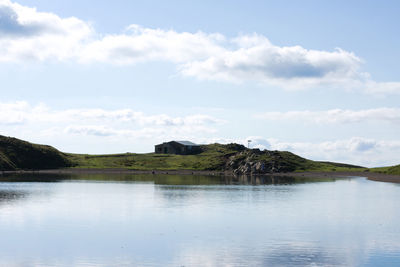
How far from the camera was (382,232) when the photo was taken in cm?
5266

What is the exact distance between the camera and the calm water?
37812mm

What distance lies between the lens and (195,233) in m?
50.5

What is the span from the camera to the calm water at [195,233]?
124ft

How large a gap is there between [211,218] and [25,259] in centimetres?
3079

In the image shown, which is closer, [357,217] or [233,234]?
[233,234]

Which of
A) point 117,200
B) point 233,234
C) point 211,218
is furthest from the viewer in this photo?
point 117,200

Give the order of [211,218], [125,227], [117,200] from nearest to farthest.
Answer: [125,227] → [211,218] → [117,200]

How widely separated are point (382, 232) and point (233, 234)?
748 inches

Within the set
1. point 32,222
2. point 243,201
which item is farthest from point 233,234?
point 243,201

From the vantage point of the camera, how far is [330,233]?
170 ft

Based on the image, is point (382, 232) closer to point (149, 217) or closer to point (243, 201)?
point (149, 217)

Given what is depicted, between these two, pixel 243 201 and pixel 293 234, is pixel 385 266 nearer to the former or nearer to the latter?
pixel 293 234

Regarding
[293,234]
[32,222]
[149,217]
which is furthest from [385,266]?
[32,222]

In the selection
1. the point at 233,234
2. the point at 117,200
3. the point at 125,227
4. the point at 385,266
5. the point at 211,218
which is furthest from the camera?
the point at 117,200
